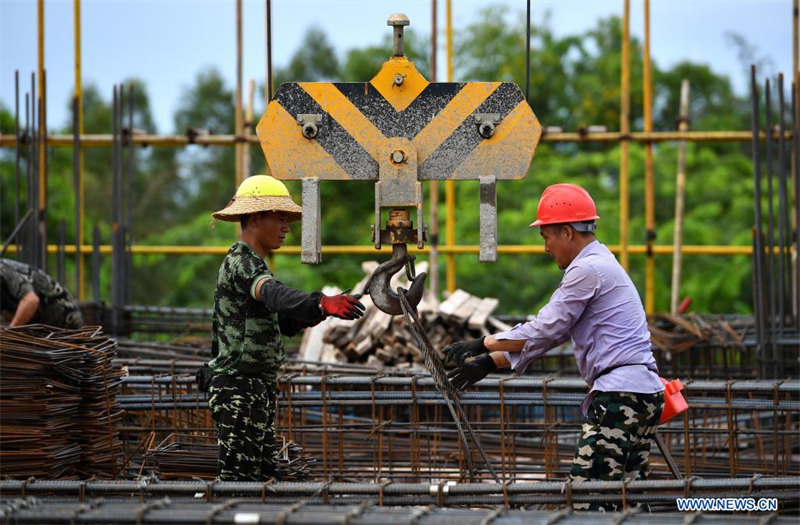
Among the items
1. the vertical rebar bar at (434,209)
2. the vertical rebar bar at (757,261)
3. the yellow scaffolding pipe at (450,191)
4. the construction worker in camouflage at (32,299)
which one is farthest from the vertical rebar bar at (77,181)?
the vertical rebar bar at (757,261)

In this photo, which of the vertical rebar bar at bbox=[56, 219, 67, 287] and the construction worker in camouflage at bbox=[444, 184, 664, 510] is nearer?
the construction worker in camouflage at bbox=[444, 184, 664, 510]

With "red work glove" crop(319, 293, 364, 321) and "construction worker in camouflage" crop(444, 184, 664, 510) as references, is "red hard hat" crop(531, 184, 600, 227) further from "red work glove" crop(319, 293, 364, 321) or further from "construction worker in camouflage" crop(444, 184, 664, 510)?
"red work glove" crop(319, 293, 364, 321)

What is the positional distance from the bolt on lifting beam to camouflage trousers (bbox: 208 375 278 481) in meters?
0.89

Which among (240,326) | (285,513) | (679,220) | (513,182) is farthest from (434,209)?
(513,182)

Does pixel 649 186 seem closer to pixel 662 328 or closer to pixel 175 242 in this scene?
pixel 662 328

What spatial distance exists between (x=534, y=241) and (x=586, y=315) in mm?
17145

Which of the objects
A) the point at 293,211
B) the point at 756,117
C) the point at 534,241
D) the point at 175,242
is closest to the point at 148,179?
the point at 175,242

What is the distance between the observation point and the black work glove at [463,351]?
4855 millimetres

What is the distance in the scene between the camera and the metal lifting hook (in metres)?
4.79

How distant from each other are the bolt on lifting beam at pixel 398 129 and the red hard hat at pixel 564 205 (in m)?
0.17

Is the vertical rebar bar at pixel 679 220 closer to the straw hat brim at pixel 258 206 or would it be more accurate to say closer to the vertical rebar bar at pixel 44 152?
the vertical rebar bar at pixel 44 152

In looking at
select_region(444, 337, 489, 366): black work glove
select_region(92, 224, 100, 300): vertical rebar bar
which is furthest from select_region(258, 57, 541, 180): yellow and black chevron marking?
select_region(92, 224, 100, 300): vertical rebar bar

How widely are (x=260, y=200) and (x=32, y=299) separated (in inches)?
125

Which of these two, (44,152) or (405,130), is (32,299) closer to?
(44,152)
